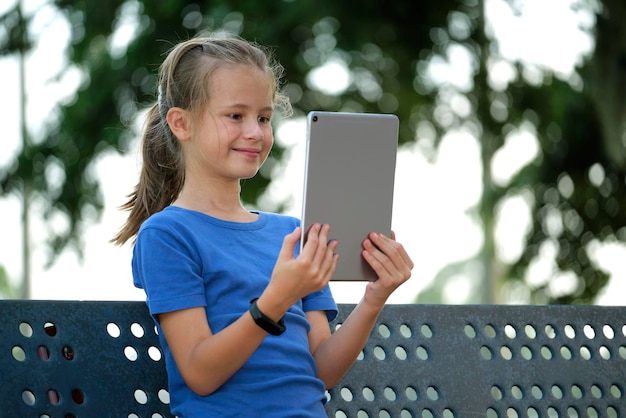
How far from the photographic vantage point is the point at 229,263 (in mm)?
2105

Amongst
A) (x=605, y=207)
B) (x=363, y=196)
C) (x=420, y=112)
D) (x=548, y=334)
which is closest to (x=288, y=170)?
(x=420, y=112)

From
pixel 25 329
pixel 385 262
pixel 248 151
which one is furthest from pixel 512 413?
pixel 25 329

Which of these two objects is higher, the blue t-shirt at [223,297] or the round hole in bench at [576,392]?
the blue t-shirt at [223,297]

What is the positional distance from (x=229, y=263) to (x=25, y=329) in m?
0.41

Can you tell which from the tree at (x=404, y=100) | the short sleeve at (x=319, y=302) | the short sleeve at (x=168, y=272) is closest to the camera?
the short sleeve at (x=168, y=272)

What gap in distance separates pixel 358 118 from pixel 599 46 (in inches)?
190

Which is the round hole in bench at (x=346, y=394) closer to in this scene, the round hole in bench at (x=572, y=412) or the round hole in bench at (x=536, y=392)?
the round hole in bench at (x=536, y=392)

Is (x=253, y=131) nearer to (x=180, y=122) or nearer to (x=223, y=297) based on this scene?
(x=180, y=122)

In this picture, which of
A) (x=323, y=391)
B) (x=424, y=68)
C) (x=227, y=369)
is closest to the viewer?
(x=227, y=369)

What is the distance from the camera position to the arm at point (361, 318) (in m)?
2.06

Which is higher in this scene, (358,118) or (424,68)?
(358,118)

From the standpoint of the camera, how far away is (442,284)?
12984 mm

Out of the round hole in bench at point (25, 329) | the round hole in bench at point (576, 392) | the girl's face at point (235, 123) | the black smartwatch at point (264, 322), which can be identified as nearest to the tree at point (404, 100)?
the round hole in bench at point (576, 392)

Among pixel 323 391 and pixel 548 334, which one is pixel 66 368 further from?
pixel 548 334
